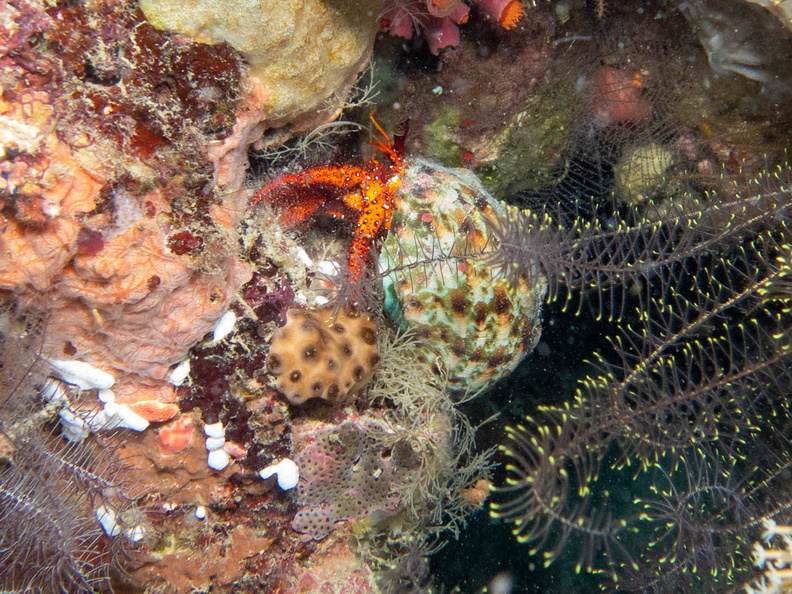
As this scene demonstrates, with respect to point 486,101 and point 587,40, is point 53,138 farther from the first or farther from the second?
point 587,40

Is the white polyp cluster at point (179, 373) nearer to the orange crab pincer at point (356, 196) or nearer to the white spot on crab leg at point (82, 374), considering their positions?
the white spot on crab leg at point (82, 374)

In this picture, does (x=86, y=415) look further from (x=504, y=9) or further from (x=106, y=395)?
(x=504, y=9)

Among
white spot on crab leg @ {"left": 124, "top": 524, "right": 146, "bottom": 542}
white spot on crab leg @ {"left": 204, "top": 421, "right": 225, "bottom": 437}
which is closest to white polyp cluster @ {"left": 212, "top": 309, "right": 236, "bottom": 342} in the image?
white spot on crab leg @ {"left": 204, "top": 421, "right": 225, "bottom": 437}

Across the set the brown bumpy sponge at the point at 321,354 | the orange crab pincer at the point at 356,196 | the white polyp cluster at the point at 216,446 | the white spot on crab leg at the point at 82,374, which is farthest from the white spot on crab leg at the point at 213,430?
the orange crab pincer at the point at 356,196

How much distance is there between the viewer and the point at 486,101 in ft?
11.7

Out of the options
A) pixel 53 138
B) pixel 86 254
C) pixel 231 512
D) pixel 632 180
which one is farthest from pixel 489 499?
pixel 53 138

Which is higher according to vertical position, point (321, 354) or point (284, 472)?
point (321, 354)

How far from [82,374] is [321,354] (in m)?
1.39

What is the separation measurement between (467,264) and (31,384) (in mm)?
2853

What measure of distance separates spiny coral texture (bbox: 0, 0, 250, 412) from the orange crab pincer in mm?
671

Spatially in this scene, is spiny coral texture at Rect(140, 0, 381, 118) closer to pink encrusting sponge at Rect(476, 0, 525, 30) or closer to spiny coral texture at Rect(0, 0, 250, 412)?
spiny coral texture at Rect(0, 0, 250, 412)

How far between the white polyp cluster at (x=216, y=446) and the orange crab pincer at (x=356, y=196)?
136 centimetres

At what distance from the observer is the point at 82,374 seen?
2535 millimetres

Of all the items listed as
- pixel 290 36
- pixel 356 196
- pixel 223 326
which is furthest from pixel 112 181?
pixel 356 196
